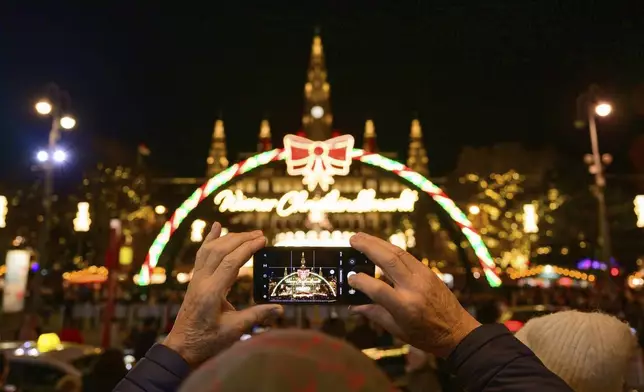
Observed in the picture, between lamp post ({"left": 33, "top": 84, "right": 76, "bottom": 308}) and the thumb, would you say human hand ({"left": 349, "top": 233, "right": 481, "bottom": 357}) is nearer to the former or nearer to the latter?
the thumb

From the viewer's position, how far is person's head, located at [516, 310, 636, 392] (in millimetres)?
2098

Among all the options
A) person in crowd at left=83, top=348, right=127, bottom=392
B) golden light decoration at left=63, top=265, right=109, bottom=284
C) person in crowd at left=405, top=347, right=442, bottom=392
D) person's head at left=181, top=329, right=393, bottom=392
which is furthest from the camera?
golden light decoration at left=63, top=265, right=109, bottom=284

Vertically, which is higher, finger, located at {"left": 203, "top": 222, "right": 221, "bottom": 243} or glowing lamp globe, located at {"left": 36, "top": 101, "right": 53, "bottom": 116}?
→ glowing lamp globe, located at {"left": 36, "top": 101, "right": 53, "bottom": 116}

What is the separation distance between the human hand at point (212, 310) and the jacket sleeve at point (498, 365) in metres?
0.61

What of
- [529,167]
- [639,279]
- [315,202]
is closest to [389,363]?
[315,202]

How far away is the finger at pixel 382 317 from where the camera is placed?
177 centimetres

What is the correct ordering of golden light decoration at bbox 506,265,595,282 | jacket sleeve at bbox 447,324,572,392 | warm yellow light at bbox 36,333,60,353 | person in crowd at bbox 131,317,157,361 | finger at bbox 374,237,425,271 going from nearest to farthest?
1. jacket sleeve at bbox 447,324,572,392
2. finger at bbox 374,237,425,271
3. person in crowd at bbox 131,317,157,361
4. warm yellow light at bbox 36,333,60,353
5. golden light decoration at bbox 506,265,595,282

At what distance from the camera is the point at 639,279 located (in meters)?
46.3

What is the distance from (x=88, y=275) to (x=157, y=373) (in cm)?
4793

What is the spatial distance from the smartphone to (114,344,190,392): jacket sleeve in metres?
0.50

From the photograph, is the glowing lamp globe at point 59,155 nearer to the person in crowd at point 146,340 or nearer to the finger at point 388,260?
the person in crowd at point 146,340

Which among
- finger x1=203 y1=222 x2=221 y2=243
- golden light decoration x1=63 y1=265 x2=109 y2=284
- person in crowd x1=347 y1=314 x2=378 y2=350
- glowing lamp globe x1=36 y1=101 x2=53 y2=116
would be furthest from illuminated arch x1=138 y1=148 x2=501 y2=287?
golden light decoration x1=63 y1=265 x2=109 y2=284

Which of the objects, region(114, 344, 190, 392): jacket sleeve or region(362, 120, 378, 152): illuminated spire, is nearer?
region(114, 344, 190, 392): jacket sleeve

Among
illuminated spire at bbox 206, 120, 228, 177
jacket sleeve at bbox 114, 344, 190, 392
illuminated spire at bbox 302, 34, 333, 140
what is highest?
illuminated spire at bbox 302, 34, 333, 140
